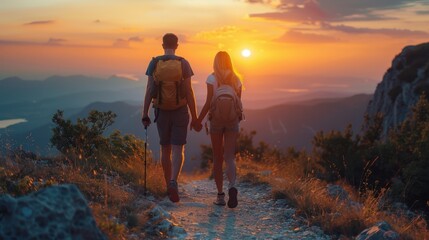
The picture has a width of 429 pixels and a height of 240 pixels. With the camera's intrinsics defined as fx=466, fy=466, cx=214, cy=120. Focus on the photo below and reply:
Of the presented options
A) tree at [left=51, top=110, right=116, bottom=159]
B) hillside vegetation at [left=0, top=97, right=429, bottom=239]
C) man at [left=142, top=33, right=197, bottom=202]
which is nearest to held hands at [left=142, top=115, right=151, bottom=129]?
man at [left=142, top=33, right=197, bottom=202]

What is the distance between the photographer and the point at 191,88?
731cm

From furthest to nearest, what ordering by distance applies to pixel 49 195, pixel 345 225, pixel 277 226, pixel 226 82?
pixel 226 82
pixel 277 226
pixel 345 225
pixel 49 195

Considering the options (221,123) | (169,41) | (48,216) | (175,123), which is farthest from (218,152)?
(48,216)

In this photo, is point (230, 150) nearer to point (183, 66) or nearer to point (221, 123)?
point (221, 123)

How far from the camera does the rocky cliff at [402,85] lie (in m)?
39.4

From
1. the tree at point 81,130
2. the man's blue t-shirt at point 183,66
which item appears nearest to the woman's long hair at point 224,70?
the man's blue t-shirt at point 183,66

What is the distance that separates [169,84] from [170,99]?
0.23 m

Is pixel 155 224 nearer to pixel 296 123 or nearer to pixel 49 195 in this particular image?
pixel 49 195

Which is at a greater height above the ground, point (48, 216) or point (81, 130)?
point (81, 130)

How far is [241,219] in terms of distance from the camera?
6926 mm

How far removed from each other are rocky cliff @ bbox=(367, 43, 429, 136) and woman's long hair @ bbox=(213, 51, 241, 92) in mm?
31200

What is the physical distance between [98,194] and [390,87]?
44700mm

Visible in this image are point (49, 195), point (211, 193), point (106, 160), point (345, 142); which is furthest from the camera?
point (345, 142)

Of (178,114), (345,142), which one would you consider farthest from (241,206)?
(345,142)
